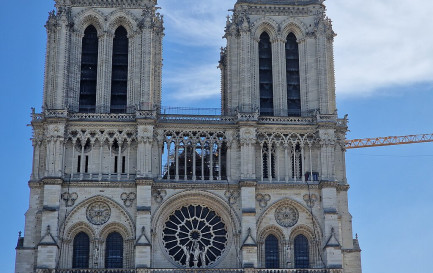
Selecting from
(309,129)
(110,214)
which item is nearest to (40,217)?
(110,214)

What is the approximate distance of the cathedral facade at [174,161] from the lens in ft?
193

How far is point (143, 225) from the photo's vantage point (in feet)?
191

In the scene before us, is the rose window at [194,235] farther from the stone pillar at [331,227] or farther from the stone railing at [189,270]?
the stone pillar at [331,227]

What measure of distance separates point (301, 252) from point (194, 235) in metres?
7.71

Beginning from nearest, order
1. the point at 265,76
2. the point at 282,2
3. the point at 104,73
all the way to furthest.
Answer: the point at 104,73
the point at 265,76
the point at 282,2

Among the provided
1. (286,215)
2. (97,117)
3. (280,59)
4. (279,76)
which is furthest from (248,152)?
(97,117)

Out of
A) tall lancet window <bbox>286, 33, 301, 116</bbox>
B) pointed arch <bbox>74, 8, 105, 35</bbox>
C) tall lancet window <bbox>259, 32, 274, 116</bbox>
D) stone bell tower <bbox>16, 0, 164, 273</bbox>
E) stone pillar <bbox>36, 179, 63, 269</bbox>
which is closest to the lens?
stone pillar <bbox>36, 179, 63, 269</bbox>

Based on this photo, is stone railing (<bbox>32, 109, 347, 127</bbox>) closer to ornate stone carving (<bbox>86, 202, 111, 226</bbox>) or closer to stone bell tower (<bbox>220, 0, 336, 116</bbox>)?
stone bell tower (<bbox>220, 0, 336, 116</bbox>)

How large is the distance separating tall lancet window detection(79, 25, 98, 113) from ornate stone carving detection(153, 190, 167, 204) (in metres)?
8.07

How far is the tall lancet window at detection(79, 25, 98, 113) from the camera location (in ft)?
206

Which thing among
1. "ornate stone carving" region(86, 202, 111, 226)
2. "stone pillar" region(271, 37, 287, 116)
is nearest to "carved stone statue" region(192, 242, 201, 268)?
"ornate stone carving" region(86, 202, 111, 226)

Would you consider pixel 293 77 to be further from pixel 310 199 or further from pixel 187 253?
pixel 187 253

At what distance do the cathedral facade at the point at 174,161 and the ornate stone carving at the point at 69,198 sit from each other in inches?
2.9

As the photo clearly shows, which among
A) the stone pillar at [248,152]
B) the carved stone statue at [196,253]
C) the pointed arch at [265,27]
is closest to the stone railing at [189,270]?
Answer: the carved stone statue at [196,253]
